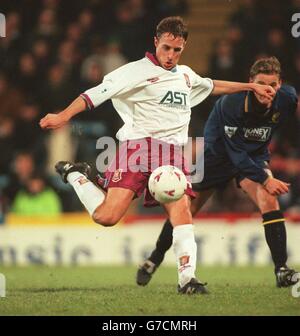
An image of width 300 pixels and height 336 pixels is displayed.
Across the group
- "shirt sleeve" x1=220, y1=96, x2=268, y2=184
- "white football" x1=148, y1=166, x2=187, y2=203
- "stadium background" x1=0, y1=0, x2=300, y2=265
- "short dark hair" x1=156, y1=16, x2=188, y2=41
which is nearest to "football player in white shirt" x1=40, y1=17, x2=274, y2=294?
"short dark hair" x1=156, y1=16, x2=188, y2=41

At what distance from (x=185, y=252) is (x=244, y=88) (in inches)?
57.0

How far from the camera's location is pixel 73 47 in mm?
14406

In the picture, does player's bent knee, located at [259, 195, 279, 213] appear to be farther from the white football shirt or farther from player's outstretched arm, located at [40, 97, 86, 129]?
player's outstretched arm, located at [40, 97, 86, 129]

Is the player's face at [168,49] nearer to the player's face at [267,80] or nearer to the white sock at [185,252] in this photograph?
the player's face at [267,80]

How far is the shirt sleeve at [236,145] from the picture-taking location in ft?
26.6

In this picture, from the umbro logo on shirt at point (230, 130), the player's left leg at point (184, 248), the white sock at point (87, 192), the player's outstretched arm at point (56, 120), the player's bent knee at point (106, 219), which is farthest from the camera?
the umbro logo on shirt at point (230, 130)

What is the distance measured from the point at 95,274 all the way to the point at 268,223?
251 centimetres

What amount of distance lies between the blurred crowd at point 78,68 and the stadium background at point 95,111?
0.02m

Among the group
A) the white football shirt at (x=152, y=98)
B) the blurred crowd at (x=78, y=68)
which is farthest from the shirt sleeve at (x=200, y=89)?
the blurred crowd at (x=78, y=68)

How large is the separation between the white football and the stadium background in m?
4.13

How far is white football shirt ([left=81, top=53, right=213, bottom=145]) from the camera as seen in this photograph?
750 cm

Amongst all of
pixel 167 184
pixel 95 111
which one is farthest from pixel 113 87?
pixel 95 111

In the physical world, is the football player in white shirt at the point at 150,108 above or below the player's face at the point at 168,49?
below
